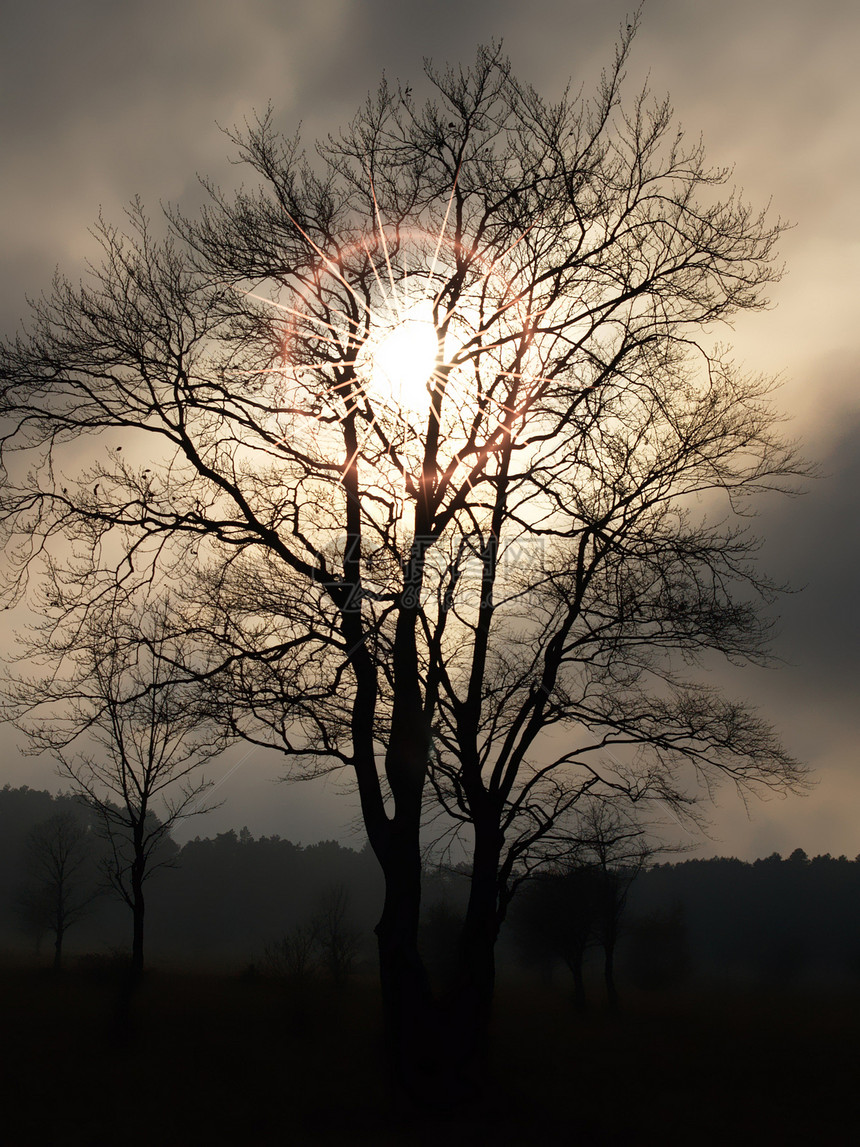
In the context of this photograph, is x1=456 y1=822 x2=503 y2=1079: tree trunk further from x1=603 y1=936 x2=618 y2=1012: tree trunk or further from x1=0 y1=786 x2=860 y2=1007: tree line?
x1=603 y1=936 x2=618 y2=1012: tree trunk

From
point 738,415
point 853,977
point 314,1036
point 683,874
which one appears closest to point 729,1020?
point 314,1036

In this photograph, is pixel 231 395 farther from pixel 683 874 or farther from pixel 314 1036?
pixel 683 874

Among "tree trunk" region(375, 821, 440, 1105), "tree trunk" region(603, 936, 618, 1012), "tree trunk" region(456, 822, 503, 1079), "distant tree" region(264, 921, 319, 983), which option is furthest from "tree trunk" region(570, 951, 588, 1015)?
"tree trunk" region(375, 821, 440, 1105)

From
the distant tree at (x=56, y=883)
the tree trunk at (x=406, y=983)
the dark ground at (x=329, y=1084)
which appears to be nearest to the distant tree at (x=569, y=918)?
the dark ground at (x=329, y=1084)

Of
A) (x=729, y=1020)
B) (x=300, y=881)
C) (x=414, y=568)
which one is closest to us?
(x=414, y=568)

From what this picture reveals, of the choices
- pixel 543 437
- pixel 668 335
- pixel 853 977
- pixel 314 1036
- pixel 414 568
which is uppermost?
pixel 668 335

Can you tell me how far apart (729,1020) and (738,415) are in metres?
22.3

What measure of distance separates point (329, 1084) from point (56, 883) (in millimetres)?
33938

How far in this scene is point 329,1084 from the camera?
30.5 ft

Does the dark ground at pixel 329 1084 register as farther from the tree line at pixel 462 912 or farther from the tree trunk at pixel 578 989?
the tree trunk at pixel 578 989

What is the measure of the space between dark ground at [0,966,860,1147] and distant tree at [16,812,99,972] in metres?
12.7

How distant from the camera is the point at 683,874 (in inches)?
3629

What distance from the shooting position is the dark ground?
7.88 meters

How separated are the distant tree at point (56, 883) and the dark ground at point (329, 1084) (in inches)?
502
